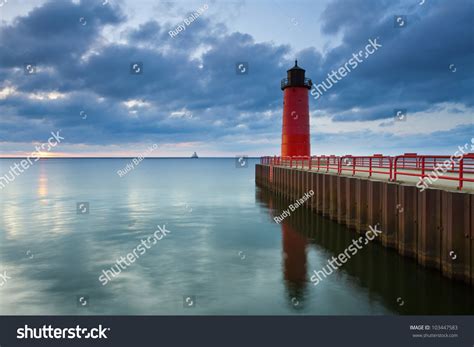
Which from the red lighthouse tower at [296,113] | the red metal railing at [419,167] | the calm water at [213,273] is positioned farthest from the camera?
the red lighthouse tower at [296,113]

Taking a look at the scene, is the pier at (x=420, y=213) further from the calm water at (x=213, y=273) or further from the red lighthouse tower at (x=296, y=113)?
the red lighthouse tower at (x=296, y=113)

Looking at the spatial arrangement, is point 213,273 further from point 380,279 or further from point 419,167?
point 419,167

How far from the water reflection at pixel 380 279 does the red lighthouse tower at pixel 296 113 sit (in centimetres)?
1953

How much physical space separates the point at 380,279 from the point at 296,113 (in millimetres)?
26120

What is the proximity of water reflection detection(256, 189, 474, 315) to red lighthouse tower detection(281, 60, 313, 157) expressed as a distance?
19.5m

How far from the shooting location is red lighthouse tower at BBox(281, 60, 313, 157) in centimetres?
3581

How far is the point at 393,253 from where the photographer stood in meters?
12.5

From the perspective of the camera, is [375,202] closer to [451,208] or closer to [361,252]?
A: [361,252]

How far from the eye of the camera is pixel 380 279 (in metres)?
11.2

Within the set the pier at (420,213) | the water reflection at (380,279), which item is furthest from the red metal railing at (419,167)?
the water reflection at (380,279)

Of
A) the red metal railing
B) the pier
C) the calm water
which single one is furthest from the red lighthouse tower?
the pier

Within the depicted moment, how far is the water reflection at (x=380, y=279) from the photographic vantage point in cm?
905
